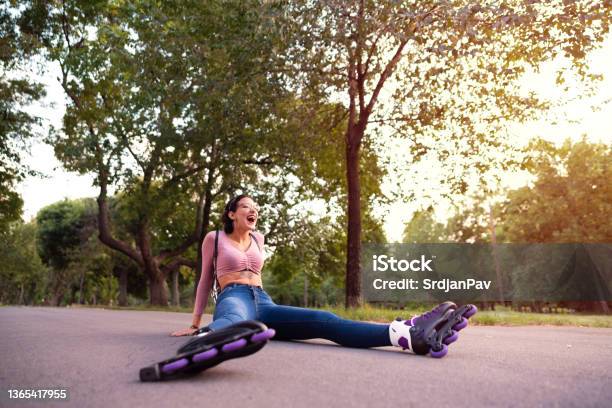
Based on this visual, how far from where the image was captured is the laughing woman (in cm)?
452

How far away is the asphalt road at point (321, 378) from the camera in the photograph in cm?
283

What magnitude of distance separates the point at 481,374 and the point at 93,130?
2132 cm

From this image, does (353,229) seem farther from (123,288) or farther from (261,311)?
(123,288)

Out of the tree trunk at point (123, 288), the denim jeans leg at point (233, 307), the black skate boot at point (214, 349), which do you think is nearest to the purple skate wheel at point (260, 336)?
the black skate boot at point (214, 349)

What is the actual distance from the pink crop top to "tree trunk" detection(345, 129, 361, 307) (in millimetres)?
9869

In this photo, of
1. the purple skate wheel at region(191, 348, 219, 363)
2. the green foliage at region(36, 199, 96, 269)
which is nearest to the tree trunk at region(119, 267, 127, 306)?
the green foliage at region(36, 199, 96, 269)

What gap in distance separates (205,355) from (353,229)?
12856 mm

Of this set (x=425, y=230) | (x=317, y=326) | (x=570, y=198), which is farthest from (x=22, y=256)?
(x=317, y=326)

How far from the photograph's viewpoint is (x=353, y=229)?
15805 mm

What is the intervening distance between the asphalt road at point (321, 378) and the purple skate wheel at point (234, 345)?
198mm

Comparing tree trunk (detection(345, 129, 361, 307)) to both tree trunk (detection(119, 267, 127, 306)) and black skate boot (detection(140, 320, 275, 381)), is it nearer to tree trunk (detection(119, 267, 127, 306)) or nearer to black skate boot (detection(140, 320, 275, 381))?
black skate boot (detection(140, 320, 275, 381))

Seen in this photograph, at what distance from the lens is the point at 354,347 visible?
509 centimetres

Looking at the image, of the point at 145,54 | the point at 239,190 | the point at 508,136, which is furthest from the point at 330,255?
the point at 145,54

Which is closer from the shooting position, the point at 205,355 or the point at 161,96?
the point at 205,355
